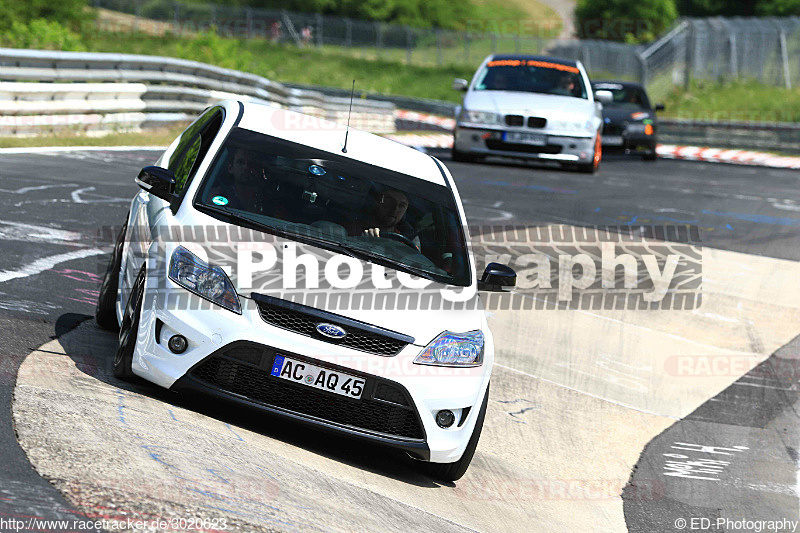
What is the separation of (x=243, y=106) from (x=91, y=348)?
177 centimetres

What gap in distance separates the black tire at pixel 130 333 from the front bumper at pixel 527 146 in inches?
513

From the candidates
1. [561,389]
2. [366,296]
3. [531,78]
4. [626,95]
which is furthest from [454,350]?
[626,95]

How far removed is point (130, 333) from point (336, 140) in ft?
6.07

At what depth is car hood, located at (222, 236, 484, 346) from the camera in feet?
18.0

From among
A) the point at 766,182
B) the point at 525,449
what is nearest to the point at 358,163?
the point at 525,449

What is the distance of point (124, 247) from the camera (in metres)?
6.91

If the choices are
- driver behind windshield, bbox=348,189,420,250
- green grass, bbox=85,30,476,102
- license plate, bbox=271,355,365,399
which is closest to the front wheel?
driver behind windshield, bbox=348,189,420,250

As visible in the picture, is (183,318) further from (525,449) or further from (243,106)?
(525,449)

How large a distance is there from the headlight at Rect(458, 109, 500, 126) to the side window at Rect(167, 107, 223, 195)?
1149 cm

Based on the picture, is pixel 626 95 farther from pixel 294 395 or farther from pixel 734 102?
pixel 294 395

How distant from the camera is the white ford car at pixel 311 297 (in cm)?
545

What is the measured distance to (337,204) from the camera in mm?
6344

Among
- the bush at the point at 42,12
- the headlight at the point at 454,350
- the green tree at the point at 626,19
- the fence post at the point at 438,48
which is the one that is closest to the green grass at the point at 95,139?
the headlight at the point at 454,350

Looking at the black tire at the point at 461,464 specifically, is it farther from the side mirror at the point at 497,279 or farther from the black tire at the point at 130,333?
the black tire at the point at 130,333
